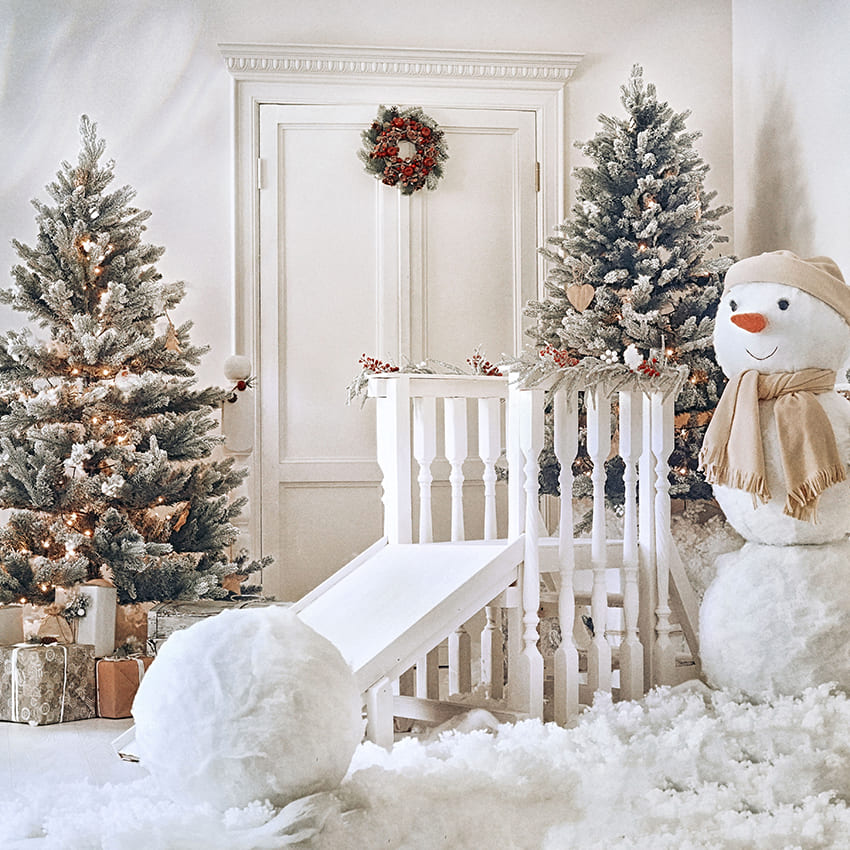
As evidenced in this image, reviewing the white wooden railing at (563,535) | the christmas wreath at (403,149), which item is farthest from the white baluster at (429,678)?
the christmas wreath at (403,149)

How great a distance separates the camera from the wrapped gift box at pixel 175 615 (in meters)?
3.23

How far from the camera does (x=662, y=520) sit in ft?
9.11

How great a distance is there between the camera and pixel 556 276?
12.3ft

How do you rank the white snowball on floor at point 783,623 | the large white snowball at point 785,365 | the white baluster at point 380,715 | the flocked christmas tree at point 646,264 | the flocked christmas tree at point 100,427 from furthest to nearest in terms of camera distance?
the flocked christmas tree at point 646,264 < the flocked christmas tree at point 100,427 < the large white snowball at point 785,365 < the white snowball on floor at point 783,623 < the white baluster at point 380,715

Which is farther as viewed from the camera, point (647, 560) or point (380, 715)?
point (647, 560)

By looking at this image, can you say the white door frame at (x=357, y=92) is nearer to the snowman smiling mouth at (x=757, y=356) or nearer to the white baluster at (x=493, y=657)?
the white baluster at (x=493, y=657)

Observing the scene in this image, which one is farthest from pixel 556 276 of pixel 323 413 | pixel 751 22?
pixel 751 22

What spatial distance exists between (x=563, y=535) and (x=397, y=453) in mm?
609

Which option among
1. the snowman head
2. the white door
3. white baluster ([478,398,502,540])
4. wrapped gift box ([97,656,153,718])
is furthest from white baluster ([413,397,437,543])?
the white door

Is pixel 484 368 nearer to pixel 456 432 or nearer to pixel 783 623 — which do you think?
pixel 456 432

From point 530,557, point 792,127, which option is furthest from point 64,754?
point 792,127

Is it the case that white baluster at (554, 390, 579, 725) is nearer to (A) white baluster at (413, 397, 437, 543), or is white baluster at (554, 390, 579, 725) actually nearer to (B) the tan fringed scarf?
(B) the tan fringed scarf

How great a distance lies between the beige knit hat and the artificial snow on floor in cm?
93

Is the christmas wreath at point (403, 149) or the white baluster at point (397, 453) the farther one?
the christmas wreath at point (403, 149)
